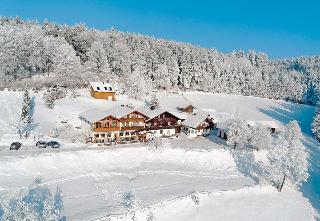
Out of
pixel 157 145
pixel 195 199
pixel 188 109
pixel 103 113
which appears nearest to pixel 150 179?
pixel 195 199

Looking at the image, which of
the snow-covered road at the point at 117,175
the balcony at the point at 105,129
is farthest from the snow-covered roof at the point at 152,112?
the snow-covered road at the point at 117,175

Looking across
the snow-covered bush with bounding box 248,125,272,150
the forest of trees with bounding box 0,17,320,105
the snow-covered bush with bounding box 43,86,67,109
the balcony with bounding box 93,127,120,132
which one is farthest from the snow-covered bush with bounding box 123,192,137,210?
the forest of trees with bounding box 0,17,320,105

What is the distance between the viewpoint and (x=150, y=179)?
56.6 meters

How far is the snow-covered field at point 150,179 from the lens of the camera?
48.2 m

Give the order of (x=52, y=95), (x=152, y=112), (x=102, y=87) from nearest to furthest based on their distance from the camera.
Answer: (x=152, y=112), (x=52, y=95), (x=102, y=87)

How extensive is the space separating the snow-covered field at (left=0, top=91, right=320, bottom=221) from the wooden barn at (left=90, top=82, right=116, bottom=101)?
18.9 metres

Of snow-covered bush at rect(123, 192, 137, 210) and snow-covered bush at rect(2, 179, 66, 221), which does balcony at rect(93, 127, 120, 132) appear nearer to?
snow-covered bush at rect(2, 179, 66, 221)

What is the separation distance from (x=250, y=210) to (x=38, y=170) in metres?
30.1

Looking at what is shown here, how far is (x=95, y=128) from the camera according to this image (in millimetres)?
69062

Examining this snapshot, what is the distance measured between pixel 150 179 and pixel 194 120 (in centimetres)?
2838

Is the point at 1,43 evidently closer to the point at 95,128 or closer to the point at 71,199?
the point at 95,128

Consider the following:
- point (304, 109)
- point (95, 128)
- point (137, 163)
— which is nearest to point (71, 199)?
point (137, 163)

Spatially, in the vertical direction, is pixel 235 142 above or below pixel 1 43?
below

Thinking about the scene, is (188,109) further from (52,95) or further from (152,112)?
(52,95)
